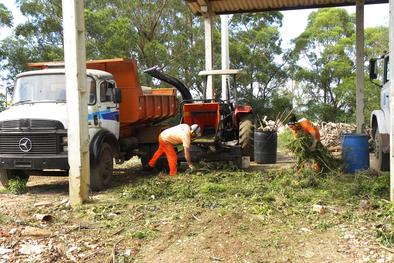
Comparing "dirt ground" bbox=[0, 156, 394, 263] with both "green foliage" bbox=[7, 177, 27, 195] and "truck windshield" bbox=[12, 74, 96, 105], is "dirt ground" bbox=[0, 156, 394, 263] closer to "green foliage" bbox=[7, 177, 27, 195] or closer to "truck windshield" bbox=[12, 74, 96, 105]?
"green foliage" bbox=[7, 177, 27, 195]

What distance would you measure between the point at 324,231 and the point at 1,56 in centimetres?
2425

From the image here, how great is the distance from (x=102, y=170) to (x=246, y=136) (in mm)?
4002

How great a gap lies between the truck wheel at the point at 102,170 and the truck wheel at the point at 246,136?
353 cm

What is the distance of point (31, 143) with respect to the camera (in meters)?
9.25

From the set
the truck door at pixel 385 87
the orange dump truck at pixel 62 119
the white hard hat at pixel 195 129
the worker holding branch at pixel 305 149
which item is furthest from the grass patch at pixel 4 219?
the truck door at pixel 385 87

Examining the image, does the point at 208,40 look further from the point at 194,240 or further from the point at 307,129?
the point at 194,240

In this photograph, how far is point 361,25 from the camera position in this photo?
14.8 meters

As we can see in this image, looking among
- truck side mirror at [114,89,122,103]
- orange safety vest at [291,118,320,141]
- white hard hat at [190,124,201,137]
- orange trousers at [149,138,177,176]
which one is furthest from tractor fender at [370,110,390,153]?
truck side mirror at [114,89,122,103]

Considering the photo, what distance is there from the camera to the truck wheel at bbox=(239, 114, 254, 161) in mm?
12297

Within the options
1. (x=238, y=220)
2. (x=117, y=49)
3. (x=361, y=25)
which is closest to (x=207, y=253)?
(x=238, y=220)

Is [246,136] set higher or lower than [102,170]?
higher

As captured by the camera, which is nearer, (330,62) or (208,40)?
(208,40)

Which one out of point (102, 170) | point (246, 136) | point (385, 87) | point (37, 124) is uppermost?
point (385, 87)

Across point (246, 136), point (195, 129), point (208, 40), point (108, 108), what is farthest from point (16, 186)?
point (208, 40)
